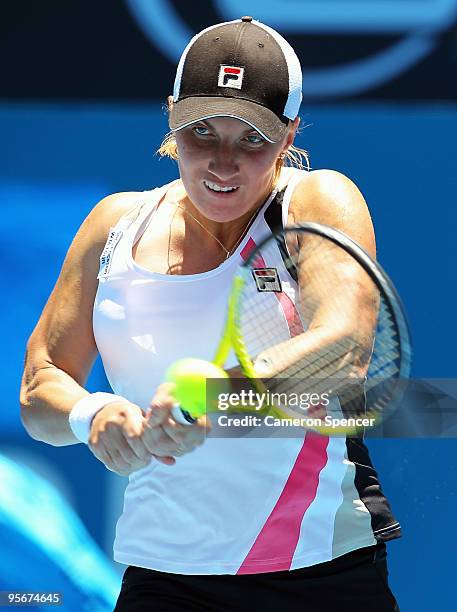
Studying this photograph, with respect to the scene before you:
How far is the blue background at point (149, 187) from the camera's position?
3354 millimetres

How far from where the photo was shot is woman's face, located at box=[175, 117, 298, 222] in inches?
78.4

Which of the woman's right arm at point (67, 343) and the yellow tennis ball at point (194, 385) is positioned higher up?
the woman's right arm at point (67, 343)

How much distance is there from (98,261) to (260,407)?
1.78 feet

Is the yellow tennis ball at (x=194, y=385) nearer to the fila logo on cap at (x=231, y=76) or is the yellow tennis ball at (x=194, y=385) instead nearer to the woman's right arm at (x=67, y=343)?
the woman's right arm at (x=67, y=343)

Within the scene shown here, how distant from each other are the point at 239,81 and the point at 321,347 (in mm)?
509

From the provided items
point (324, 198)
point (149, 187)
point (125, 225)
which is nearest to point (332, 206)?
point (324, 198)

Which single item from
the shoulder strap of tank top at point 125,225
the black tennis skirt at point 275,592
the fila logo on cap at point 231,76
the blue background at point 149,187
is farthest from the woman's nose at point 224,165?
the blue background at point 149,187

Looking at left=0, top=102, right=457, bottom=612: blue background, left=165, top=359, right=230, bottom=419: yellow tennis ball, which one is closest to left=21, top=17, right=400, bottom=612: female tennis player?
left=165, top=359, right=230, bottom=419: yellow tennis ball

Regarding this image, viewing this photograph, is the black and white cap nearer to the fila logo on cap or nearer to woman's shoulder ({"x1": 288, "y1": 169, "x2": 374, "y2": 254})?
the fila logo on cap

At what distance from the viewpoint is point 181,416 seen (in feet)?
5.59

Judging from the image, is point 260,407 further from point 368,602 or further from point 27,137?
point 27,137

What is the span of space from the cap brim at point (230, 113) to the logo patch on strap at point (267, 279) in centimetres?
23

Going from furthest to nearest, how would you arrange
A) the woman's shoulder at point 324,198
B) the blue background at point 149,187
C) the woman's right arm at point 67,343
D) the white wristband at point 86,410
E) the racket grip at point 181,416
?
the blue background at point 149,187
the woman's right arm at point 67,343
the woman's shoulder at point 324,198
the white wristband at point 86,410
the racket grip at point 181,416

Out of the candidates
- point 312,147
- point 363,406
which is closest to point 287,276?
point 363,406
